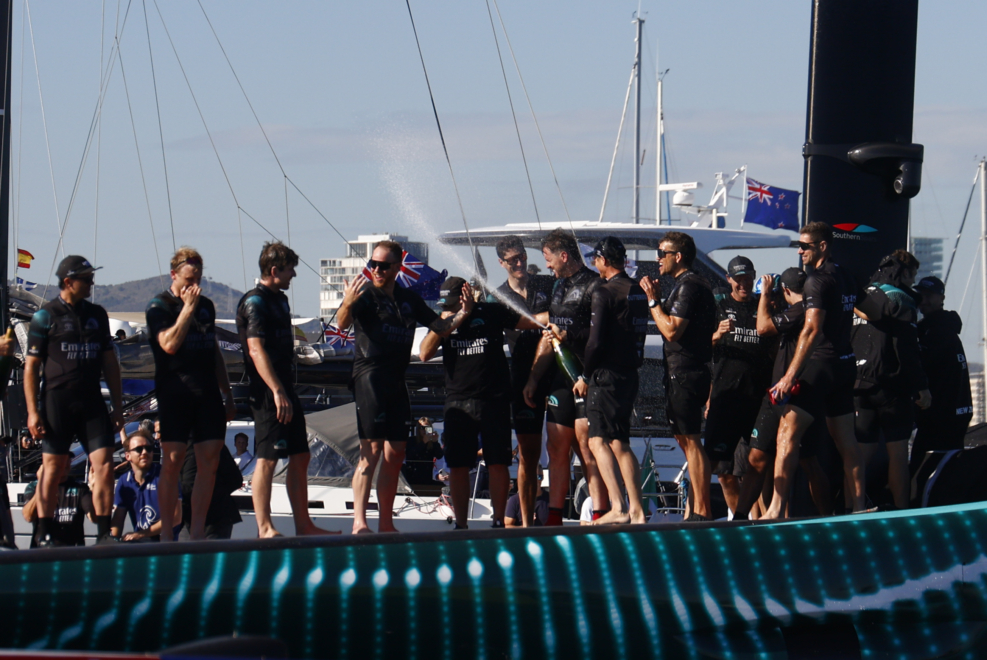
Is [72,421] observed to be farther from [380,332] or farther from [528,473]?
[528,473]

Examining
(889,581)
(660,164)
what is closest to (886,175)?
(889,581)

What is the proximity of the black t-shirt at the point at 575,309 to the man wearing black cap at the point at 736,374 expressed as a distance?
2.57ft

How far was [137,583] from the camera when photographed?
2736 millimetres

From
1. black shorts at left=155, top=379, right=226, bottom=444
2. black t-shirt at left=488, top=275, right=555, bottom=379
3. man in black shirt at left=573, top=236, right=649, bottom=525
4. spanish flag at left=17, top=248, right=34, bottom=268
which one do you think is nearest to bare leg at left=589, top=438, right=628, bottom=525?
man in black shirt at left=573, top=236, right=649, bottom=525

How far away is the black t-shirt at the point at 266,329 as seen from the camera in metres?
5.05

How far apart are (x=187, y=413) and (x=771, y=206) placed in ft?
54.0

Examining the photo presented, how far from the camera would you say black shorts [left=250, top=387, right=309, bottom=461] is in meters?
5.10

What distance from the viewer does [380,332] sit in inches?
207

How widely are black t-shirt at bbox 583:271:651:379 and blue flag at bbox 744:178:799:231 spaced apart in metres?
14.6

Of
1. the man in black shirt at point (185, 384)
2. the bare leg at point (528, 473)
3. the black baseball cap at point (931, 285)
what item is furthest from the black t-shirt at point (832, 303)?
the man in black shirt at point (185, 384)

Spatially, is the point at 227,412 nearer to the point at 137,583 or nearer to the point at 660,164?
the point at 137,583

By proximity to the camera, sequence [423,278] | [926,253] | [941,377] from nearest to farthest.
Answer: [941,377]
[423,278]
[926,253]

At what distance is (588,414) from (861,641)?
7.47 ft

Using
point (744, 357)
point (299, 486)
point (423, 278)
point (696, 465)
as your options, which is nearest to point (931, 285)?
point (744, 357)
